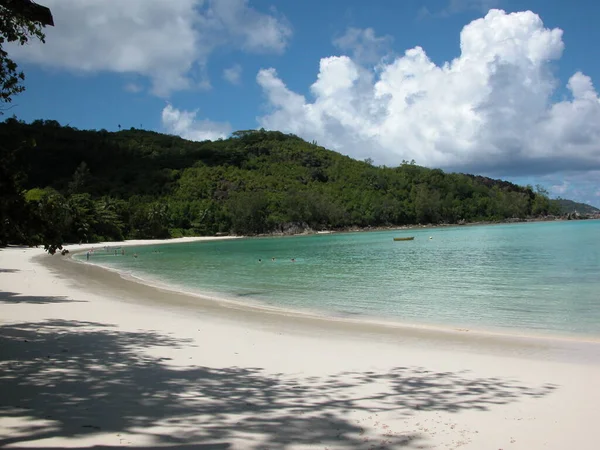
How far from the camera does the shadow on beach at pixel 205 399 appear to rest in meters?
4.77

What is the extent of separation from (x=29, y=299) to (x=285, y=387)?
12.8 m

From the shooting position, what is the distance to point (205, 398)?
6.04 metres

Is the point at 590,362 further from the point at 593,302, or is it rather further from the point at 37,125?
the point at 37,125

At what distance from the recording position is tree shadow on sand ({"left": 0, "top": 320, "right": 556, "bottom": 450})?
4.80 meters

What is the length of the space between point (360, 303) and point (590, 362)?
30.6 feet

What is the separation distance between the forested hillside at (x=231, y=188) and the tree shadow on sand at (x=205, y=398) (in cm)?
6343

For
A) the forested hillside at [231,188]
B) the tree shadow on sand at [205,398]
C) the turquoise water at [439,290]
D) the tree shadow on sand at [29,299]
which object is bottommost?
the turquoise water at [439,290]

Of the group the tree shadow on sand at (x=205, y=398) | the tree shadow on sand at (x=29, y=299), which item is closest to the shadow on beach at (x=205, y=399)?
the tree shadow on sand at (x=205, y=398)

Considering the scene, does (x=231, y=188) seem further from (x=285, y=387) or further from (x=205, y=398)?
(x=205, y=398)

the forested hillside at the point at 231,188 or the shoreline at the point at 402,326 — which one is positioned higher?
the forested hillside at the point at 231,188

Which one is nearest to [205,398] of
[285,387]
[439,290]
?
[285,387]

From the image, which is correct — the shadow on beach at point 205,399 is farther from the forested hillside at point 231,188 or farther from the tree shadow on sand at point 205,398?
the forested hillside at point 231,188

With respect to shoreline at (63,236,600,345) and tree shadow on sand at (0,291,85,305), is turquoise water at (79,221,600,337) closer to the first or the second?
shoreline at (63,236,600,345)

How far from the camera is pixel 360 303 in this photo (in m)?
17.4
